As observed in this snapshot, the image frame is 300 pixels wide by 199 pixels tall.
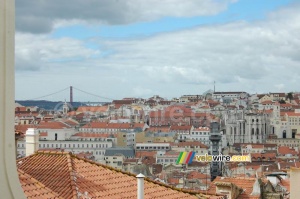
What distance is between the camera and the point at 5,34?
113 inches

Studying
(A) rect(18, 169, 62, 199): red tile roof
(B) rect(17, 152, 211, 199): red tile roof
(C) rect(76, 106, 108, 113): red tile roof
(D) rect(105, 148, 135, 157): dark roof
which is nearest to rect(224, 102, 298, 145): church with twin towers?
(D) rect(105, 148, 135, 157): dark roof

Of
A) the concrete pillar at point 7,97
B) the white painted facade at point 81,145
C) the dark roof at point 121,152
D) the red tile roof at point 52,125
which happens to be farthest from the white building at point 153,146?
the concrete pillar at point 7,97

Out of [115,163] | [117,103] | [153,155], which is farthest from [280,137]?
[117,103]

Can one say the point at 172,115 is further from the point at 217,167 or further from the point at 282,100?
the point at 217,167

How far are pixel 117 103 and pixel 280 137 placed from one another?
4882 cm

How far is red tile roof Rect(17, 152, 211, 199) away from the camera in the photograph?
4.79m

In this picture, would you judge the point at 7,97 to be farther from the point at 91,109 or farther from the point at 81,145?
the point at 91,109

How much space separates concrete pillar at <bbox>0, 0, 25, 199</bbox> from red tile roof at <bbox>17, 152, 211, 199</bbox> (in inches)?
65.4

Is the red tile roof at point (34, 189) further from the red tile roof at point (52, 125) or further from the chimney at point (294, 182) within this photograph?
the red tile roof at point (52, 125)

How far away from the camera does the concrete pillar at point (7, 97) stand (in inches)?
113

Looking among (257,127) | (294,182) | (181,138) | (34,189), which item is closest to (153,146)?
(181,138)

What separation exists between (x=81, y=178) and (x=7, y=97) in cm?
224

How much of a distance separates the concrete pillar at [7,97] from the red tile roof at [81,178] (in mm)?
1662

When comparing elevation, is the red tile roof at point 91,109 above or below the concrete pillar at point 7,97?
above
